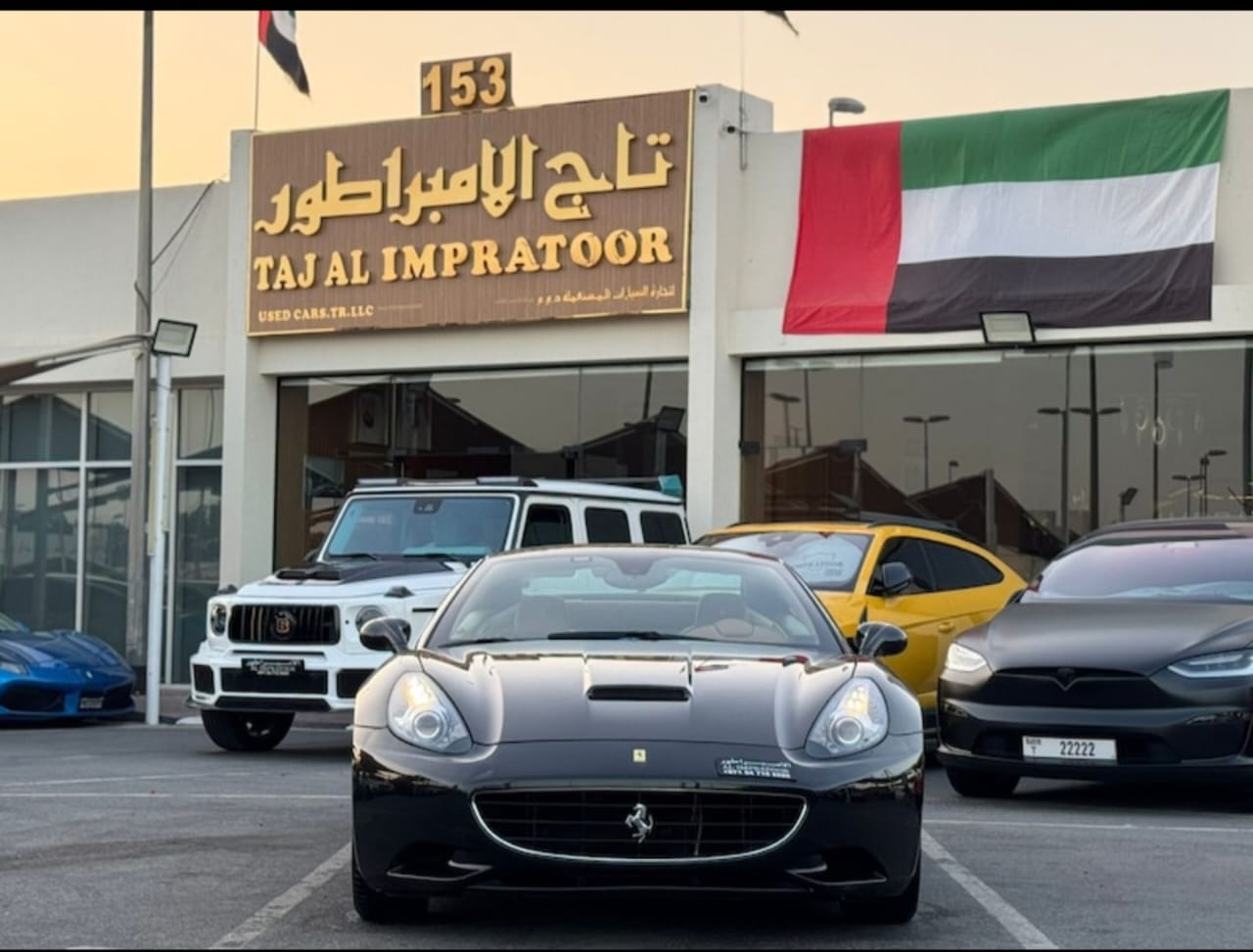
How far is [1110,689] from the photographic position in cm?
1052

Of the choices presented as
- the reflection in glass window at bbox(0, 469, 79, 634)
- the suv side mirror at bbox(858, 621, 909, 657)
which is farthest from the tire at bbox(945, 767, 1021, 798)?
the reflection in glass window at bbox(0, 469, 79, 634)

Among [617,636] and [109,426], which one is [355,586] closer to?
[617,636]

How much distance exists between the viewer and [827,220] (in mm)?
20266

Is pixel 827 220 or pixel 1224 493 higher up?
pixel 827 220

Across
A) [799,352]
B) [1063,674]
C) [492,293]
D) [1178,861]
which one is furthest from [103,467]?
[1178,861]

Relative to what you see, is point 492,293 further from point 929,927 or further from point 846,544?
point 929,927

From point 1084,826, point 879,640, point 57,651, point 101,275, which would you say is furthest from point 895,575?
point 101,275

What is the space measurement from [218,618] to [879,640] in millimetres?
7520

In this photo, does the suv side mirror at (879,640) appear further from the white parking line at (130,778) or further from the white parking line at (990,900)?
the white parking line at (130,778)

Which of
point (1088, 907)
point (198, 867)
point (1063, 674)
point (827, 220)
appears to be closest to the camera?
point (1088, 907)

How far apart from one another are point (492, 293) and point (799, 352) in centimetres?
361

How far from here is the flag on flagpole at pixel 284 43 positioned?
23922mm

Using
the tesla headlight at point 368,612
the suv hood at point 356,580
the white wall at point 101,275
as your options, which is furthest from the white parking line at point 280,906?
the white wall at point 101,275

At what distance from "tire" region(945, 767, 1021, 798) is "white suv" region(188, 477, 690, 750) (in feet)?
13.1
